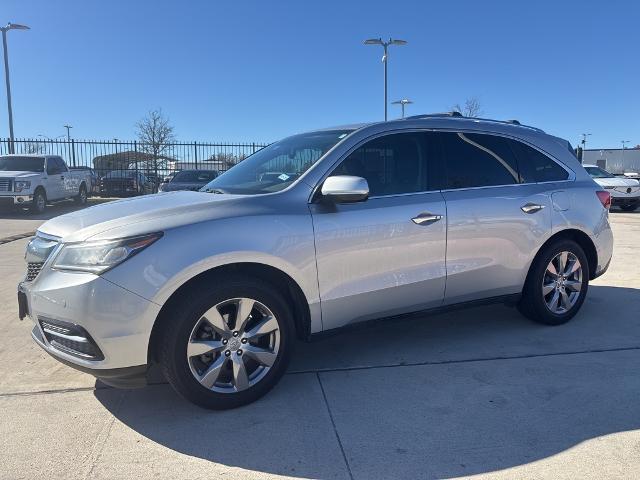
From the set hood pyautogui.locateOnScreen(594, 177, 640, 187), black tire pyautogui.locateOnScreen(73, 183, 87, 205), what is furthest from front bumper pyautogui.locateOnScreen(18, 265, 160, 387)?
black tire pyautogui.locateOnScreen(73, 183, 87, 205)

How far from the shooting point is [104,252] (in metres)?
2.95

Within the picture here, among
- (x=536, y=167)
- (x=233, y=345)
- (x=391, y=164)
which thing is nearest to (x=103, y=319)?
(x=233, y=345)

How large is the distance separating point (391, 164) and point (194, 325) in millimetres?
1826

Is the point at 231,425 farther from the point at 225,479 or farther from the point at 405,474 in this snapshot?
the point at 405,474

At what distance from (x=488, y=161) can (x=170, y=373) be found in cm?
294

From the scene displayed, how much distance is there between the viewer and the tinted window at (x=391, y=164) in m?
3.78

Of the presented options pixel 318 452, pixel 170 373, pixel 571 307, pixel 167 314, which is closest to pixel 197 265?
pixel 167 314

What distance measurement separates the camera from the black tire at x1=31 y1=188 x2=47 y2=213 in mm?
15906

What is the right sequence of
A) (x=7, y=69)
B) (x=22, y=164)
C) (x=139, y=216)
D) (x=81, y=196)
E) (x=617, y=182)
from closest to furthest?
(x=139, y=216)
(x=22, y=164)
(x=617, y=182)
(x=81, y=196)
(x=7, y=69)

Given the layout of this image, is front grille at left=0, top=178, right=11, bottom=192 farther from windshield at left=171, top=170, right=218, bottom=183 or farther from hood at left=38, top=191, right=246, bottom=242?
hood at left=38, top=191, right=246, bottom=242

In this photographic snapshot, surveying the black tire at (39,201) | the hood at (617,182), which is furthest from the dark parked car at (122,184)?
the hood at (617,182)

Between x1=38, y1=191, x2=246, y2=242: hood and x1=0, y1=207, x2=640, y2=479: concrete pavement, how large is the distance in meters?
1.13

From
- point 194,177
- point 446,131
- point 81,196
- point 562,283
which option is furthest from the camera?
point 81,196

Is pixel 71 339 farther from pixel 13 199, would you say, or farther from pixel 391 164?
pixel 13 199
